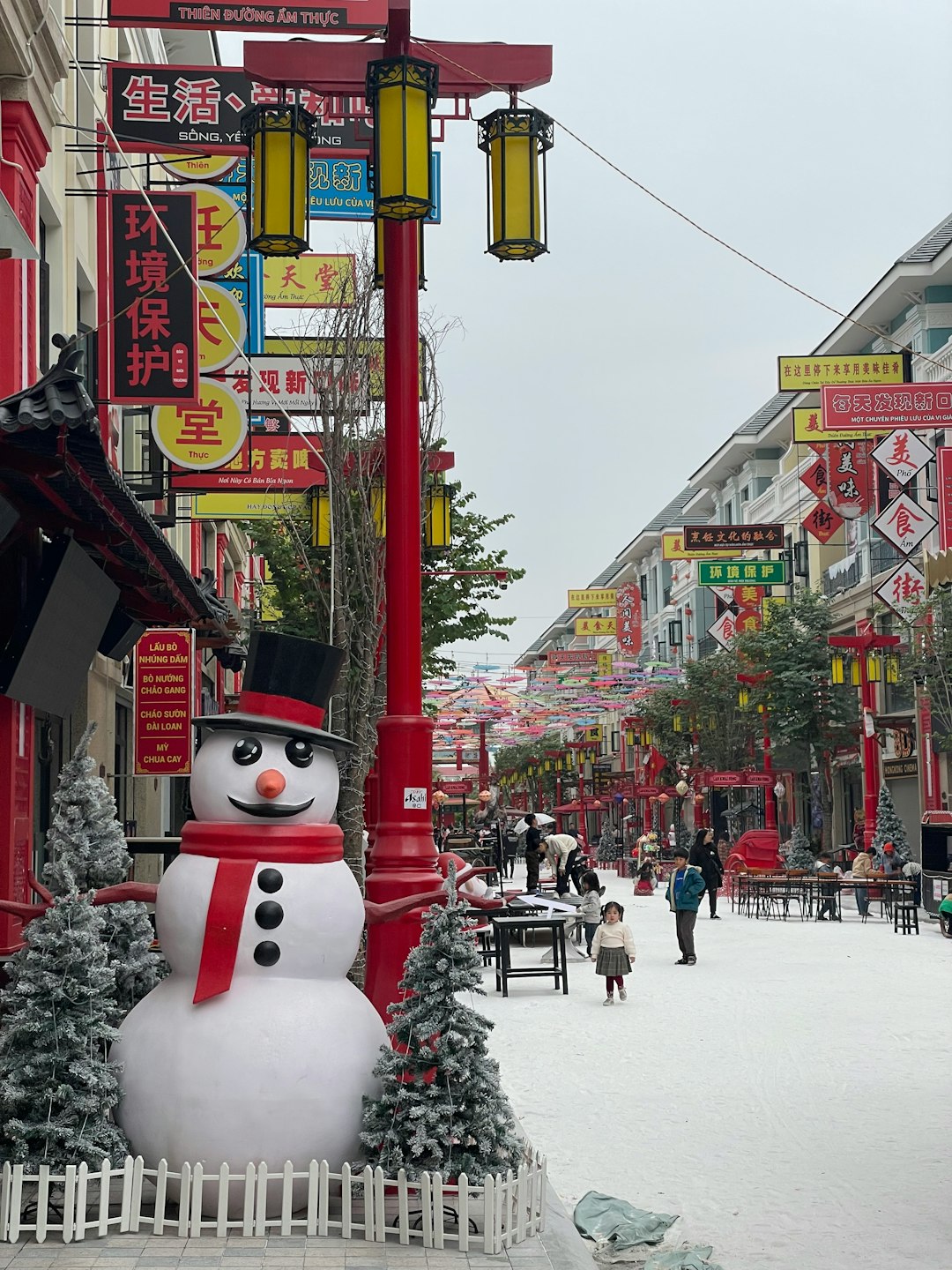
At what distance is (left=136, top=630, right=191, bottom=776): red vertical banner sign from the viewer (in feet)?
66.3

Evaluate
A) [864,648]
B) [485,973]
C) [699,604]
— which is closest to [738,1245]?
[485,973]

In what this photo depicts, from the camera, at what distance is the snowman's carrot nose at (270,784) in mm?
6957

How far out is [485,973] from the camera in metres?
21.4

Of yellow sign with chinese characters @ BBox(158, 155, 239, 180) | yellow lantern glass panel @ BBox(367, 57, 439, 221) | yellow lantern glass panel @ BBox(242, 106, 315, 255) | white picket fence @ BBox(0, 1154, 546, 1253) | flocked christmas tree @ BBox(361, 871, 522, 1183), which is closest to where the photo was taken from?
white picket fence @ BBox(0, 1154, 546, 1253)

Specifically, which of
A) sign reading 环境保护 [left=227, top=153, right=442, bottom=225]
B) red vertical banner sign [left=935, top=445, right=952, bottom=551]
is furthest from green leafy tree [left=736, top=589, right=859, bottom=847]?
sign reading 环境保护 [left=227, top=153, right=442, bottom=225]

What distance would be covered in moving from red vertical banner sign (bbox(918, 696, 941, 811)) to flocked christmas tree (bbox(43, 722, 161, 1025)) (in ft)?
95.0

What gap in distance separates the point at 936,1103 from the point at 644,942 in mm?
14112

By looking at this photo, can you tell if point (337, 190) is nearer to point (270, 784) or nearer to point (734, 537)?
point (270, 784)

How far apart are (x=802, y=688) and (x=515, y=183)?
34250mm

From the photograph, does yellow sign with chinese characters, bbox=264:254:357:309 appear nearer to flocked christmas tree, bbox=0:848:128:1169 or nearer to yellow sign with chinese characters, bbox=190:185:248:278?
yellow sign with chinese characters, bbox=190:185:248:278

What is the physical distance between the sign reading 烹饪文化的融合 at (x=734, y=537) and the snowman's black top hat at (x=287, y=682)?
34.2 metres

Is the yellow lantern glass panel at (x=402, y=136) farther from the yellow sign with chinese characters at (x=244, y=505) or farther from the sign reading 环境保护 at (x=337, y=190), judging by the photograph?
the yellow sign with chinese characters at (x=244, y=505)

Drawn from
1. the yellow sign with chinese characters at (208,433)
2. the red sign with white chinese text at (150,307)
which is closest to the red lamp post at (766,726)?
the yellow sign with chinese characters at (208,433)

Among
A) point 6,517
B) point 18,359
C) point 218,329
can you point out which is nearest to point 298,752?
point 6,517
